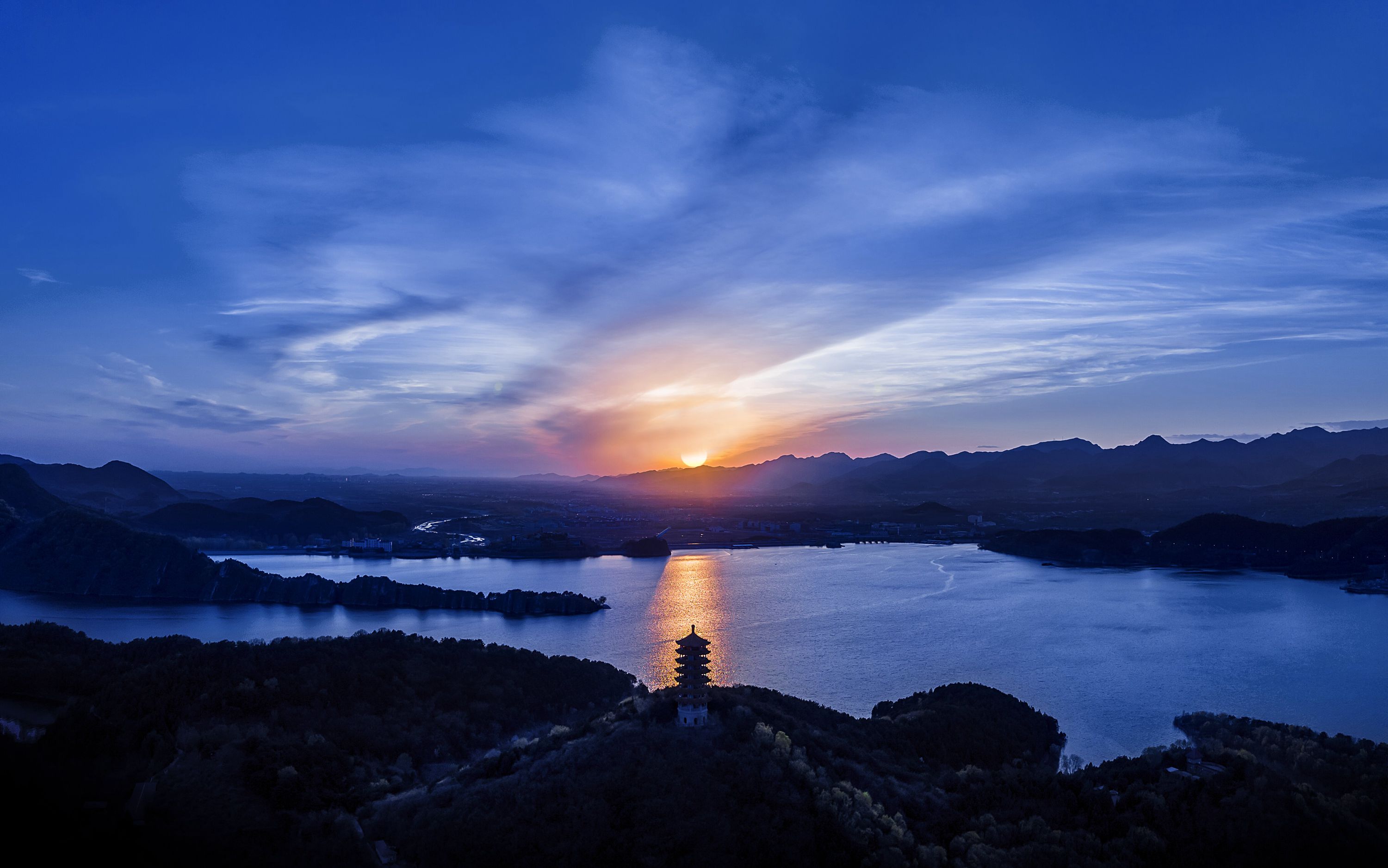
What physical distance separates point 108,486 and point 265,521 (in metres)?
46.7

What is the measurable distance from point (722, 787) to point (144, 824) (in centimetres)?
896

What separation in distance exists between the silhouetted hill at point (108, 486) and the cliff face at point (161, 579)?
147ft

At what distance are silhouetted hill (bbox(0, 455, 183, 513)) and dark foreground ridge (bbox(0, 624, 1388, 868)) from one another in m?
100

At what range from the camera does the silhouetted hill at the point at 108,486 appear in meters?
106

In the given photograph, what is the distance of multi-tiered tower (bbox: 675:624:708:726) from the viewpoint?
17766 millimetres

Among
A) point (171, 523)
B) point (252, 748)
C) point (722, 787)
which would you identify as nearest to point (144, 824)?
point (252, 748)

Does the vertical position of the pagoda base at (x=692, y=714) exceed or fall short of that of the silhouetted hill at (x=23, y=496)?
it falls short

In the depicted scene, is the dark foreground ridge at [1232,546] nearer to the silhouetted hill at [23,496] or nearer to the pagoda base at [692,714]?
the pagoda base at [692,714]

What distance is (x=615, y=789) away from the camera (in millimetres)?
15172

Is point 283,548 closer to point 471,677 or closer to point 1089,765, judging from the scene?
point 471,677

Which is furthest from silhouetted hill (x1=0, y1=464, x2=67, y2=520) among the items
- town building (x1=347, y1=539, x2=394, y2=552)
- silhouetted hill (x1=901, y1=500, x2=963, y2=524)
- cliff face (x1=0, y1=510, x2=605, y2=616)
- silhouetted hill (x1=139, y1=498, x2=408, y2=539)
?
silhouetted hill (x1=901, y1=500, x2=963, y2=524)

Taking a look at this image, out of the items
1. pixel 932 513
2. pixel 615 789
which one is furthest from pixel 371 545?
pixel 615 789

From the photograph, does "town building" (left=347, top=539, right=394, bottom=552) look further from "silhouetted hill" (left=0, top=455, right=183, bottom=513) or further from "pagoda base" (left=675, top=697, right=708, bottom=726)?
"pagoda base" (left=675, top=697, right=708, bottom=726)

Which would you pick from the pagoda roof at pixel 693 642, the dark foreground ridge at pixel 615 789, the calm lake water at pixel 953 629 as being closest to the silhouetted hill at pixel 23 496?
the calm lake water at pixel 953 629
